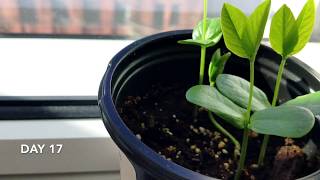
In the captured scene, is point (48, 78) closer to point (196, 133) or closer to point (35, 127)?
point (35, 127)

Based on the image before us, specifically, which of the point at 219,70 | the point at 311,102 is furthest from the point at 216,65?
the point at 311,102

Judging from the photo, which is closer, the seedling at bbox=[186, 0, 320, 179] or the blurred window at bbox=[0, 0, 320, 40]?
the seedling at bbox=[186, 0, 320, 179]

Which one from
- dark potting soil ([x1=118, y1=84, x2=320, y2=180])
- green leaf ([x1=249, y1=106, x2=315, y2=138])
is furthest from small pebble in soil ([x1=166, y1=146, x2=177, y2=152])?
green leaf ([x1=249, y1=106, x2=315, y2=138])

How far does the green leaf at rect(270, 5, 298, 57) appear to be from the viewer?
421mm

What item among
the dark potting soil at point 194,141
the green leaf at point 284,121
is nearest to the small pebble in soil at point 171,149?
the dark potting soil at point 194,141

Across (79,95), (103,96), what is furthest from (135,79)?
(79,95)

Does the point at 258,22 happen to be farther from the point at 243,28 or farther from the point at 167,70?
the point at 167,70

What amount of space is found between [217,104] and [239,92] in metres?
0.04

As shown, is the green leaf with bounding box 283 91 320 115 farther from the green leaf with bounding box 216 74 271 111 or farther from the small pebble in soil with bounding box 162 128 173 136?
the small pebble in soil with bounding box 162 128 173 136

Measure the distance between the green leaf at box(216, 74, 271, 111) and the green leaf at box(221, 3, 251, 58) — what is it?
5cm

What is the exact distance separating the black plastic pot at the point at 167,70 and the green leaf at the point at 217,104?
3.1 inches

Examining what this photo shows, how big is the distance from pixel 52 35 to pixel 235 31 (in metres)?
0.39

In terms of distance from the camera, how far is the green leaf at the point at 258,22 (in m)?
0.42

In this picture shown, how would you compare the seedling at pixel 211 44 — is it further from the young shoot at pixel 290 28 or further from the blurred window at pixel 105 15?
the blurred window at pixel 105 15
